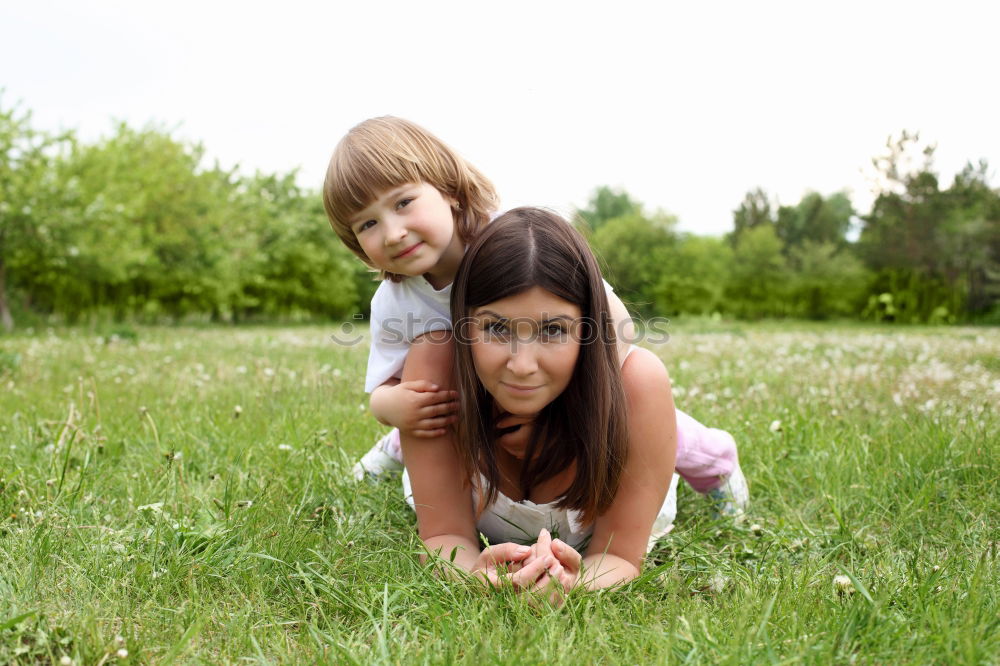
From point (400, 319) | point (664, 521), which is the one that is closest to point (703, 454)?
point (664, 521)

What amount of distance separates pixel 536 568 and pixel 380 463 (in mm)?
1312

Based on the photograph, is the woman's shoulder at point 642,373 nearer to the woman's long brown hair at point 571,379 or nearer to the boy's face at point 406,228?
the woman's long brown hair at point 571,379

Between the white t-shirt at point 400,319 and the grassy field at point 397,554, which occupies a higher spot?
the white t-shirt at point 400,319

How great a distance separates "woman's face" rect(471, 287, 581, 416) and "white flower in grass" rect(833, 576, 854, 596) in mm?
931

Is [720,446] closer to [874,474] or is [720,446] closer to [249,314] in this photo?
[874,474]

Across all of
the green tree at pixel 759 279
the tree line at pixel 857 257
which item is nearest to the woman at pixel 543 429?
the tree line at pixel 857 257

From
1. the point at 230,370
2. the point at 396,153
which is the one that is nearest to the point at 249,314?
the point at 230,370

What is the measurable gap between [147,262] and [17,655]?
21931 millimetres

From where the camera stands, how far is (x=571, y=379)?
2441 mm

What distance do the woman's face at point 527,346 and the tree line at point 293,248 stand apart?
419 inches

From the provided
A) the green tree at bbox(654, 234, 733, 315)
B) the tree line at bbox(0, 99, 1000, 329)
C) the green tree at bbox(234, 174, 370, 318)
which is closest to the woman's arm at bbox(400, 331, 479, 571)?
the tree line at bbox(0, 99, 1000, 329)

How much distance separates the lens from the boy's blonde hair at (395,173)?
2.57m

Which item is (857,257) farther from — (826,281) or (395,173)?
(395,173)

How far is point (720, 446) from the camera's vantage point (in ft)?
9.80
